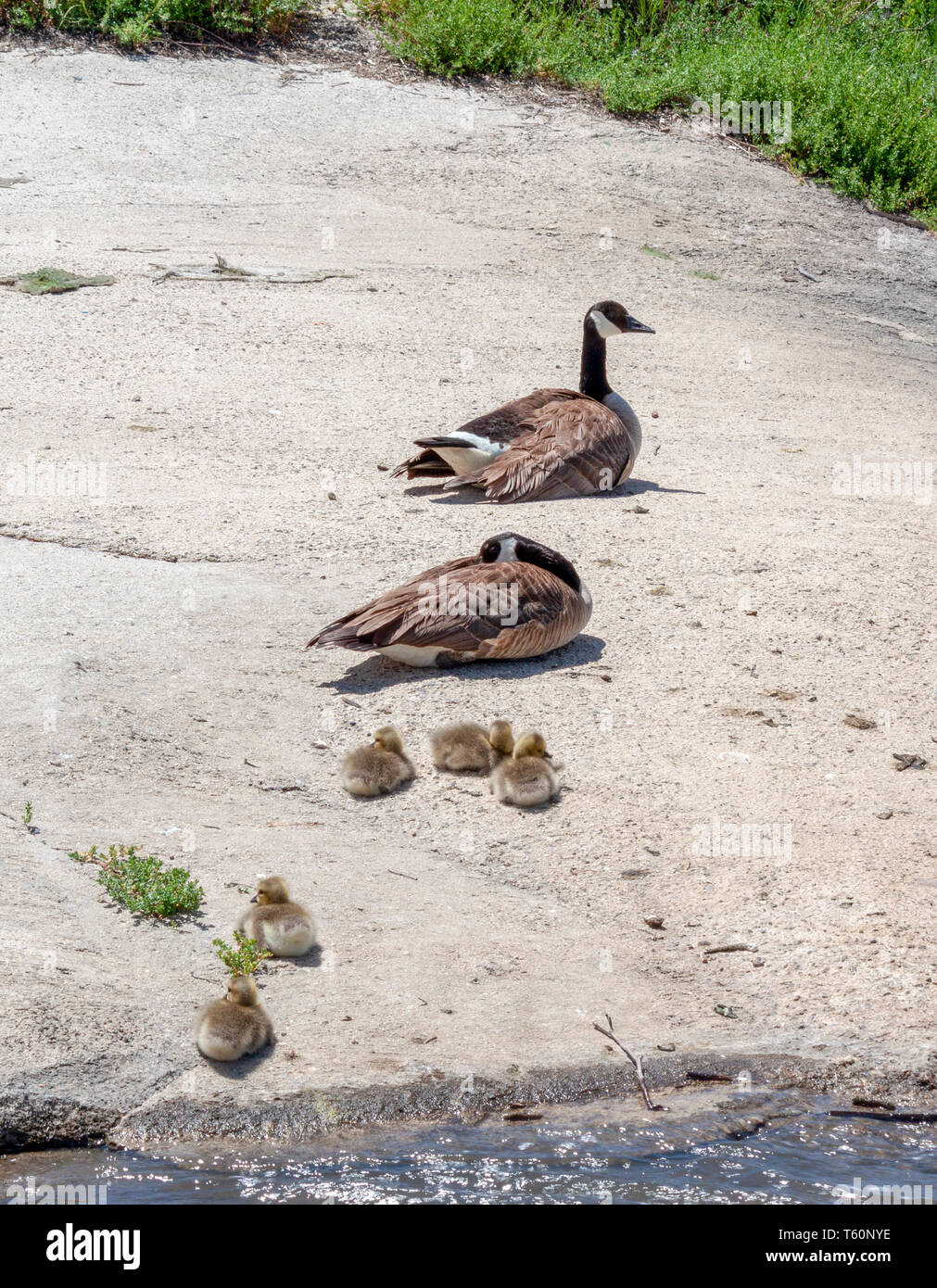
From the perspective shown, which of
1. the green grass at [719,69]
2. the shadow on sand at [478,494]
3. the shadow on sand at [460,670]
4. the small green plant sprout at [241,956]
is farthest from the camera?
the green grass at [719,69]

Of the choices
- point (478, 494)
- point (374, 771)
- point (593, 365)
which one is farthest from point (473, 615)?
point (593, 365)

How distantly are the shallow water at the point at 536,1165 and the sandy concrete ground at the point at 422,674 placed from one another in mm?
155

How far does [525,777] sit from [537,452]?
4.08 meters

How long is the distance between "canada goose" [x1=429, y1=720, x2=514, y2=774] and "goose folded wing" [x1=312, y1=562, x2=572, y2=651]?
2.51ft

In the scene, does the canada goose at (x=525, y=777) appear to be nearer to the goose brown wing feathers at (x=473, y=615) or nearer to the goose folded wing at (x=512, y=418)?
the goose brown wing feathers at (x=473, y=615)

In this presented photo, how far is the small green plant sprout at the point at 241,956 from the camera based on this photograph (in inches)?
184

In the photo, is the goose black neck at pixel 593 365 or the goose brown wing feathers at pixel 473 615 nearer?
the goose brown wing feathers at pixel 473 615

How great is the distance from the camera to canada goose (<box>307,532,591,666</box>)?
266 inches

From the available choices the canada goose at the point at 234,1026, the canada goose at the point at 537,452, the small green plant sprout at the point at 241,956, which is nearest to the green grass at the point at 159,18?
the canada goose at the point at 537,452

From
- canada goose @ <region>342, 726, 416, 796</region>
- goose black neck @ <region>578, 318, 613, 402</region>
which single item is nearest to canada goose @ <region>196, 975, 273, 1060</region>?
canada goose @ <region>342, 726, 416, 796</region>

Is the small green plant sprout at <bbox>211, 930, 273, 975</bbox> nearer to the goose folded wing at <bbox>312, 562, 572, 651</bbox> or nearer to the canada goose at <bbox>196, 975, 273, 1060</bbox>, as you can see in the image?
the canada goose at <bbox>196, 975, 273, 1060</bbox>

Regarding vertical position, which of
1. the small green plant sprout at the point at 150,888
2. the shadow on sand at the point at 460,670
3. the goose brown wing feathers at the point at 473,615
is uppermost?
the goose brown wing feathers at the point at 473,615

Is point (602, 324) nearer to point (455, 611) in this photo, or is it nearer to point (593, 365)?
point (593, 365)

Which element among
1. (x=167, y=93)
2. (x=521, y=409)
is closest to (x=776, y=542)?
(x=521, y=409)
